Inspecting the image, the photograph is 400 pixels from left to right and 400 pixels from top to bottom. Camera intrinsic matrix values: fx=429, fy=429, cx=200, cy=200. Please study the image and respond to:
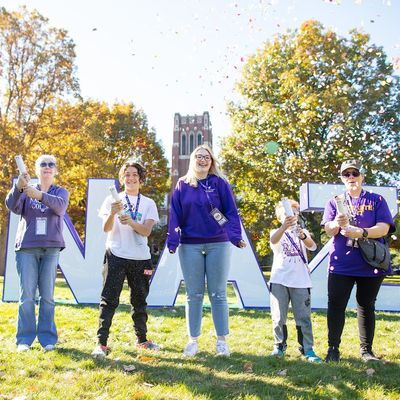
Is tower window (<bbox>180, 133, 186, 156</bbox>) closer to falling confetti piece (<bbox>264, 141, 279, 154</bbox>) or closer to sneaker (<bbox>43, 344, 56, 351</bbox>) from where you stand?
falling confetti piece (<bbox>264, 141, 279, 154</bbox>)

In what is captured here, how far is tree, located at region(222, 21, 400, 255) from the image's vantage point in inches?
721

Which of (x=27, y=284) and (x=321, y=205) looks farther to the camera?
(x=321, y=205)

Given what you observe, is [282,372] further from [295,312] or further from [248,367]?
[295,312]

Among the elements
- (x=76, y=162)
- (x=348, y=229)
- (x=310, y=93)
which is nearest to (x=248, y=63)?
(x=310, y=93)

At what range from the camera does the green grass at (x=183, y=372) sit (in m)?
3.30

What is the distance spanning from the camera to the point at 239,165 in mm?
22906

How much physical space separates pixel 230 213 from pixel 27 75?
17694 mm

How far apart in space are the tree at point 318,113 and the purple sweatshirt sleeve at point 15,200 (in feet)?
49.3

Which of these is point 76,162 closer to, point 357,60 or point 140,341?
point 357,60

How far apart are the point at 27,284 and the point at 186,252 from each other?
175 centimetres

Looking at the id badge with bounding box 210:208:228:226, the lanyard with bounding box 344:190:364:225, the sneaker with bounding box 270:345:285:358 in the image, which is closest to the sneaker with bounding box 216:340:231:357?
the sneaker with bounding box 270:345:285:358

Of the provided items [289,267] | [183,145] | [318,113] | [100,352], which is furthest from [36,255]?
[183,145]

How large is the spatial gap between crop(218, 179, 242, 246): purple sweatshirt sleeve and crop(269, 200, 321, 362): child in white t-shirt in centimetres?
49

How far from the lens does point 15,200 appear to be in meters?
4.66
